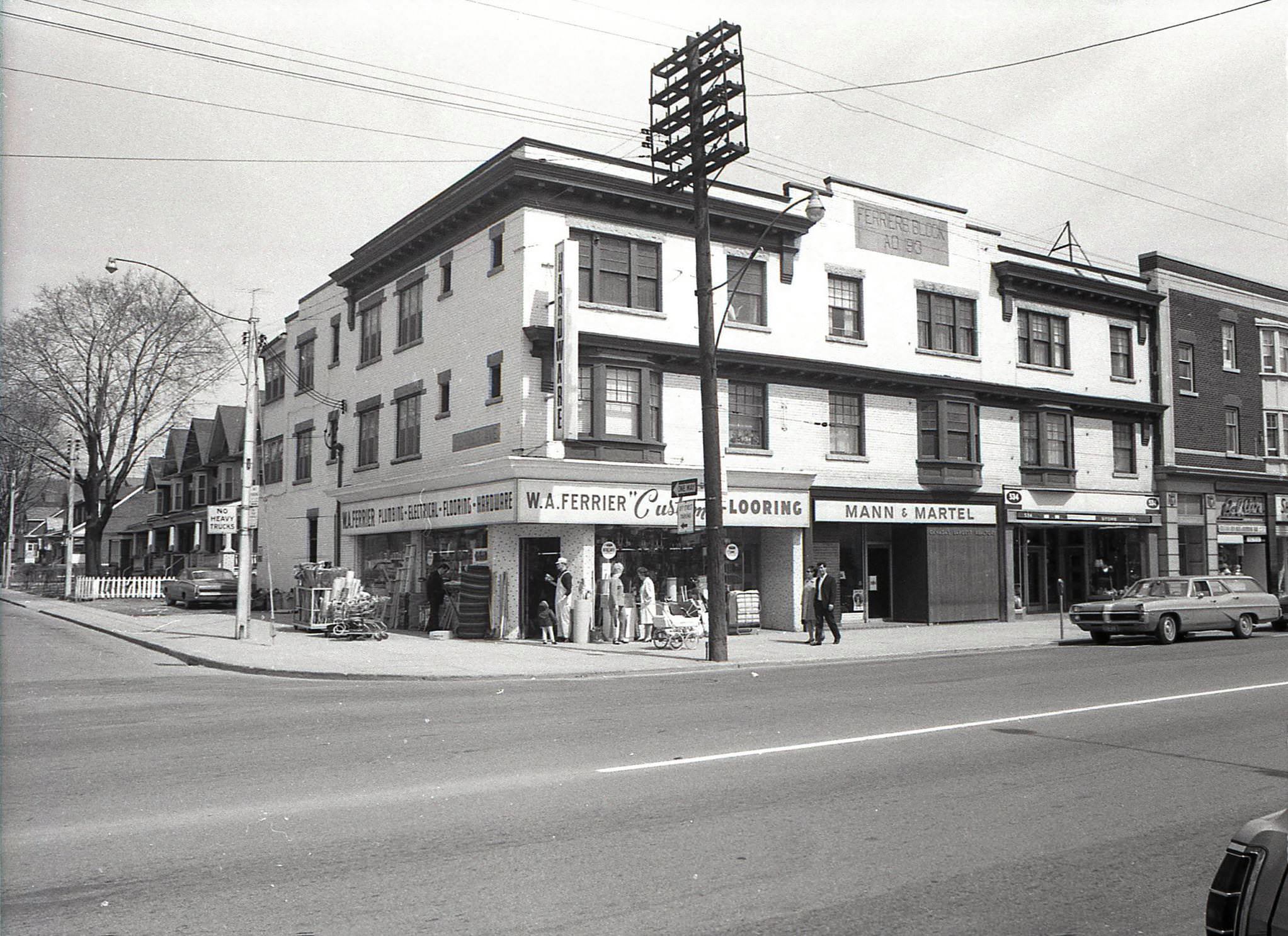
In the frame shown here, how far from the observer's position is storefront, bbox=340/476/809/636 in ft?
74.8

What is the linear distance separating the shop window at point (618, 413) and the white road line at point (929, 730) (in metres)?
13.7

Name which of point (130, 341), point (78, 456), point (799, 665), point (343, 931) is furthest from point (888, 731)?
point (78, 456)

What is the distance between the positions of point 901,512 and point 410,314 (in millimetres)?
15025

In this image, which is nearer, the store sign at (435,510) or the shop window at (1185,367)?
the store sign at (435,510)

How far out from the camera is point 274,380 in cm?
3978

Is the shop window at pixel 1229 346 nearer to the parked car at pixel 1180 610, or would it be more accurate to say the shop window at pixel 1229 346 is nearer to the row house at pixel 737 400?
the row house at pixel 737 400

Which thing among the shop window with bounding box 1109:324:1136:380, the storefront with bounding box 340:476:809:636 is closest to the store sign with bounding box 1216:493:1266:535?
the shop window with bounding box 1109:324:1136:380

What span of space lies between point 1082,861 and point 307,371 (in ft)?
114

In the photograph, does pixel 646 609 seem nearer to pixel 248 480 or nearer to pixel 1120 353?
pixel 248 480

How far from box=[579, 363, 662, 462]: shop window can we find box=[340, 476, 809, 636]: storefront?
0.91 metres

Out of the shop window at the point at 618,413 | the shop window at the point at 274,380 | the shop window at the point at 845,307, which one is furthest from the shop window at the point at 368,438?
the shop window at the point at 845,307

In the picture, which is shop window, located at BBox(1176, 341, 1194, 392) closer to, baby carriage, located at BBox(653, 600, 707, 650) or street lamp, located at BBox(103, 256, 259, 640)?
baby carriage, located at BBox(653, 600, 707, 650)

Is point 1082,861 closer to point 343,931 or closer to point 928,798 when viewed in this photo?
point 928,798

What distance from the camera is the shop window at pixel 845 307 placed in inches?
1102
